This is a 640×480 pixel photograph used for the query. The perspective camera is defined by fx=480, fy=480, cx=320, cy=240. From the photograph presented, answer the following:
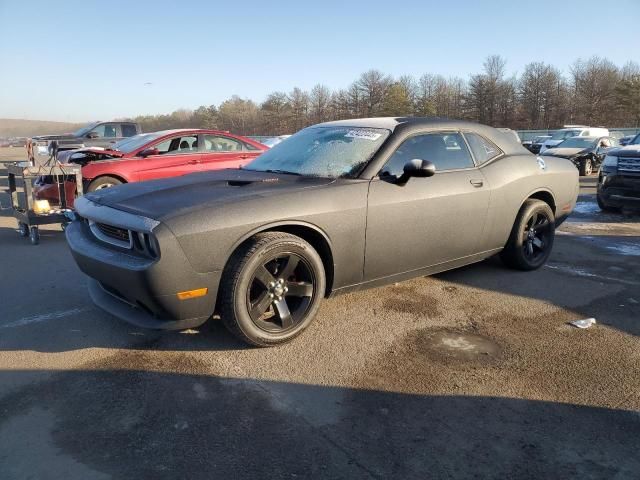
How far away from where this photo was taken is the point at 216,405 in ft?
8.45

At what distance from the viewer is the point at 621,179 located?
822 centimetres

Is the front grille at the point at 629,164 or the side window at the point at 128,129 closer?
the front grille at the point at 629,164

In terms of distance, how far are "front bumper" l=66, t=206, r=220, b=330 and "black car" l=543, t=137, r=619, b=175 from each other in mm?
16999

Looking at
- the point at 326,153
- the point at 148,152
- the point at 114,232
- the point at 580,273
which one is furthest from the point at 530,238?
the point at 148,152

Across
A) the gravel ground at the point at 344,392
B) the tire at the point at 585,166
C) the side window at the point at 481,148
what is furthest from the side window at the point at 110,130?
the tire at the point at 585,166

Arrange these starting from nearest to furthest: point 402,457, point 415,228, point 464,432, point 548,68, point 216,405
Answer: point 402,457 < point 464,432 < point 216,405 < point 415,228 < point 548,68

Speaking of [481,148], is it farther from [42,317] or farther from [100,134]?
[100,134]

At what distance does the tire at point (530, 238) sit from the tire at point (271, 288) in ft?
8.00

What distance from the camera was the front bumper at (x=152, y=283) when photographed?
277 cm

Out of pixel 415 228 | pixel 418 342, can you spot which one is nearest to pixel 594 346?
pixel 418 342

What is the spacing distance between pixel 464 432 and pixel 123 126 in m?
16.3

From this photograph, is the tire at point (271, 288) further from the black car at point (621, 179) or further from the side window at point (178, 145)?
the black car at point (621, 179)

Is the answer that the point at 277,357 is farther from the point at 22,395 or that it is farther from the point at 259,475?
the point at 22,395

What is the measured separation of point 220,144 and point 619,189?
7081 mm
